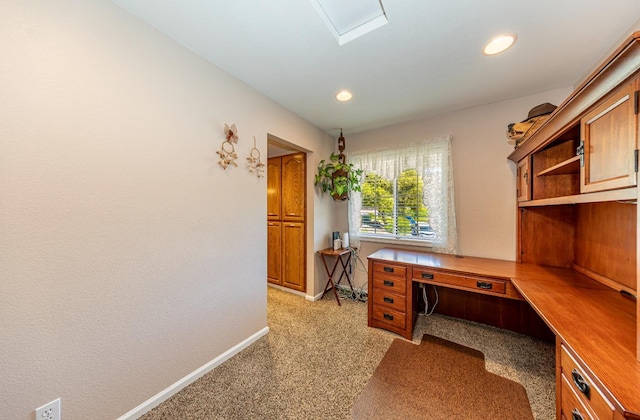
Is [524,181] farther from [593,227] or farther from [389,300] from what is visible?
[389,300]

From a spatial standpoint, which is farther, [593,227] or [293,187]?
[293,187]

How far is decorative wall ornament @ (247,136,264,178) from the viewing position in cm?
206

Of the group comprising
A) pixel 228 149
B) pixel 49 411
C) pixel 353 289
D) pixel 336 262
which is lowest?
pixel 353 289

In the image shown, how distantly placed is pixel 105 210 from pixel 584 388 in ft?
7.76

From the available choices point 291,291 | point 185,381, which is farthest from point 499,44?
point 291,291

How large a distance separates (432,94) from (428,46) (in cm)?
73

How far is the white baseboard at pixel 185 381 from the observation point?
1.37m

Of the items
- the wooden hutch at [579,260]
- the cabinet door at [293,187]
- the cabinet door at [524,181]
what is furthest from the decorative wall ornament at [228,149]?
the cabinet door at [524,181]

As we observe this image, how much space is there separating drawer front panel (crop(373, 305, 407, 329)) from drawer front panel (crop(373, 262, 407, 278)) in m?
0.38

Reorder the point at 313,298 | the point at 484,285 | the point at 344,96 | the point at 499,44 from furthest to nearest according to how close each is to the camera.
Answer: the point at 313,298, the point at 344,96, the point at 484,285, the point at 499,44

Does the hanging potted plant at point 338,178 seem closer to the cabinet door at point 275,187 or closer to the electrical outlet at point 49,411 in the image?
the cabinet door at point 275,187

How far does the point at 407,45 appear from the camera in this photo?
60.9 inches

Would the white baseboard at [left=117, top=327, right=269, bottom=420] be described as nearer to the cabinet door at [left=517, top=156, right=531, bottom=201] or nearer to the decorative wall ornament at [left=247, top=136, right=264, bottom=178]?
the decorative wall ornament at [left=247, top=136, right=264, bottom=178]

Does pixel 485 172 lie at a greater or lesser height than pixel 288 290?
greater
